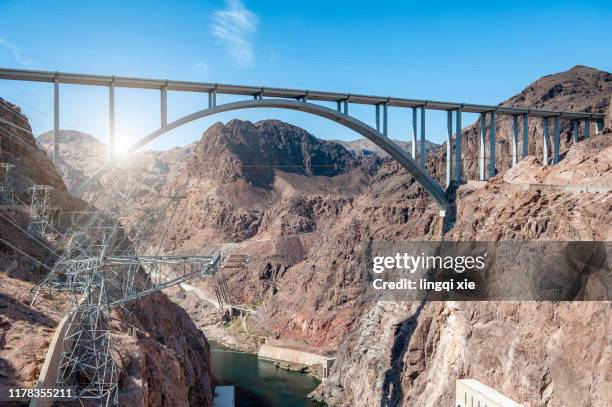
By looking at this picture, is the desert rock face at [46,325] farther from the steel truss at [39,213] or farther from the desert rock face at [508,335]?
the desert rock face at [508,335]

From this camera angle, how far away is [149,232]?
24719 mm

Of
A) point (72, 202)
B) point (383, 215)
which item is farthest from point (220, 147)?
point (72, 202)

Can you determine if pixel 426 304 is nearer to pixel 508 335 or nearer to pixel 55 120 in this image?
pixel 508 335

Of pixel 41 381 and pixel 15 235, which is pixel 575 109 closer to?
pixel 15 235

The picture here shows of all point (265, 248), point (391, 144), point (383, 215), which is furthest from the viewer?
point (265, 248)

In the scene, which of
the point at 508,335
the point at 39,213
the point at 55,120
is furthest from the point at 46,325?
the point at 508,335

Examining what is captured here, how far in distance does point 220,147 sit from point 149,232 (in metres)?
88.1

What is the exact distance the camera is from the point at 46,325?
1767cm

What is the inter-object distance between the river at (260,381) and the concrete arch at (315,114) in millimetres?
18444

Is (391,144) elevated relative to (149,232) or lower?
elevated

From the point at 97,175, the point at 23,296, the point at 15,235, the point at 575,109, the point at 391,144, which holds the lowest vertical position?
the point at 23,296

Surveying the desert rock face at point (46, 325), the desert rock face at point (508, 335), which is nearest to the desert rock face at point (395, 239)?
the desert rock face at point (508, 335)

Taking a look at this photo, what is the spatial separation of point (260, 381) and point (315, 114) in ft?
83.7

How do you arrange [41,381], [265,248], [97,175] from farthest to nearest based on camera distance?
1. [265,248]
2. [97,175]
3. [41,381]
